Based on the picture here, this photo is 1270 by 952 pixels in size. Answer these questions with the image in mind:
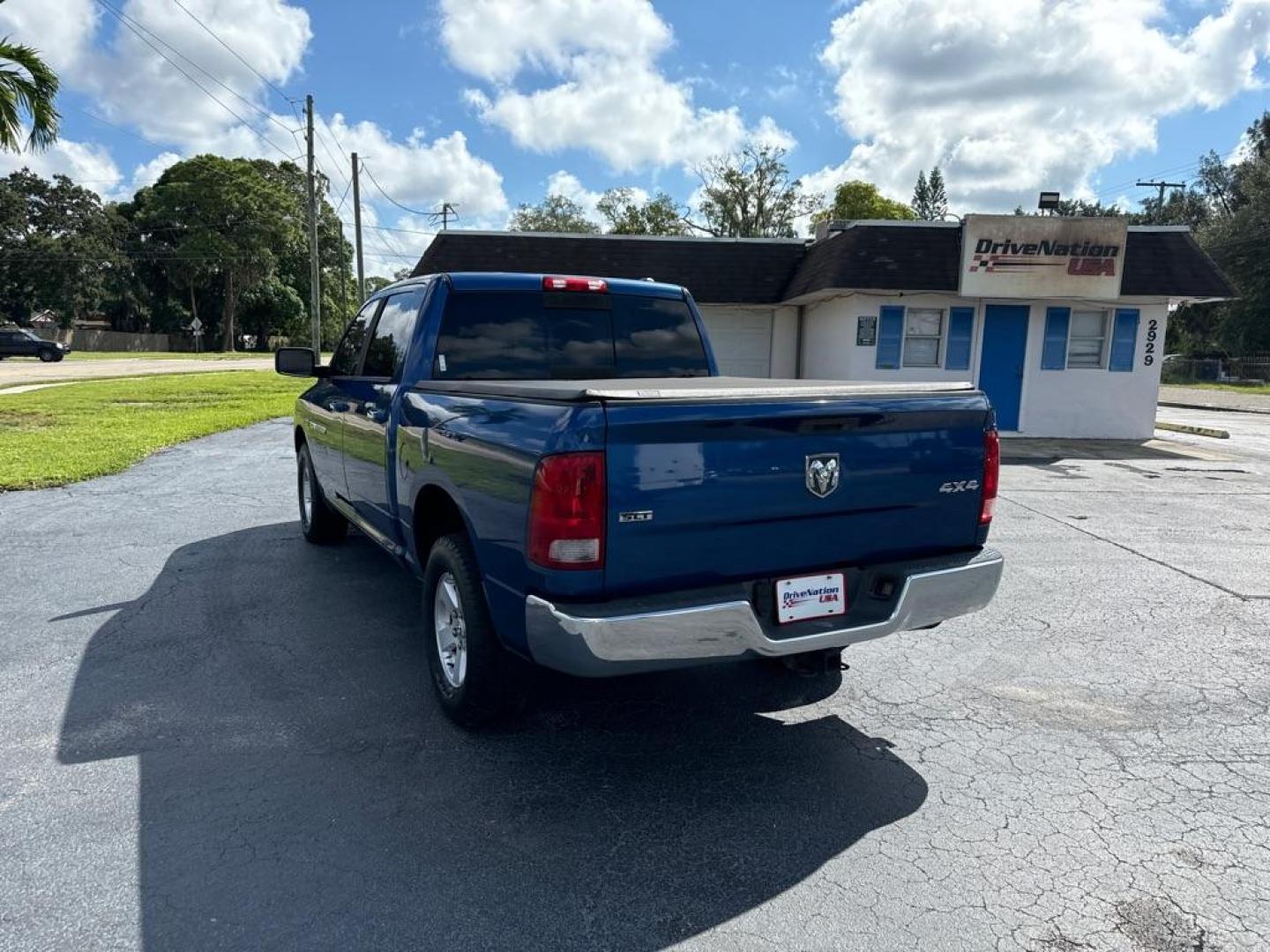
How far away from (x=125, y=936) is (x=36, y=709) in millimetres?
1917

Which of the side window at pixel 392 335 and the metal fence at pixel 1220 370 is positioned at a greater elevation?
the side window at pixel 392 335

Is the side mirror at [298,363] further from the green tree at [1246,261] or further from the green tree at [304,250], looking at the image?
the green tree at [304,250]

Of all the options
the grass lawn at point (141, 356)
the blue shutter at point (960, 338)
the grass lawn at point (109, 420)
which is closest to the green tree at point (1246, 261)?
the blue shutter at point (960, 338)

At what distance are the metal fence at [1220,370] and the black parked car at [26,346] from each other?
5591 centimetres

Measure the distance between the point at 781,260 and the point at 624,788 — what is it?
1731cm

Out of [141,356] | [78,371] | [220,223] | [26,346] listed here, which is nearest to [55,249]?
[220,223]

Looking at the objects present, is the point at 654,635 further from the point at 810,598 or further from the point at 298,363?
the point at 298,363

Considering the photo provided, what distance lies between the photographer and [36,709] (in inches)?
151

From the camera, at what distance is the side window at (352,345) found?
225 inches

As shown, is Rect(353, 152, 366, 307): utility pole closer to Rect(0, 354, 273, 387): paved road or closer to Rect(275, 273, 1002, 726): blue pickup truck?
Rect(0, 354, 273, 387): paved road

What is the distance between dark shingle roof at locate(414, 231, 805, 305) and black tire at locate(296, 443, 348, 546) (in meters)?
12.0

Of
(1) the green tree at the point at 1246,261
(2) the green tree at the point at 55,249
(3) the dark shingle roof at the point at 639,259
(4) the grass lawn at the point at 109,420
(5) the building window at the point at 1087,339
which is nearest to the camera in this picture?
(4) the grass lawn at the point at 109,420

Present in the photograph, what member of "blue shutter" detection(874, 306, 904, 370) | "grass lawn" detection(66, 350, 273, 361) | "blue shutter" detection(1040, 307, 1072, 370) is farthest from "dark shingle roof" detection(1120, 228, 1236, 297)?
"grass lawn" detection(66, 350, 273, 361)

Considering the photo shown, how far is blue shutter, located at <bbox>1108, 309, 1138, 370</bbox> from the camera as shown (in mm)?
16516
